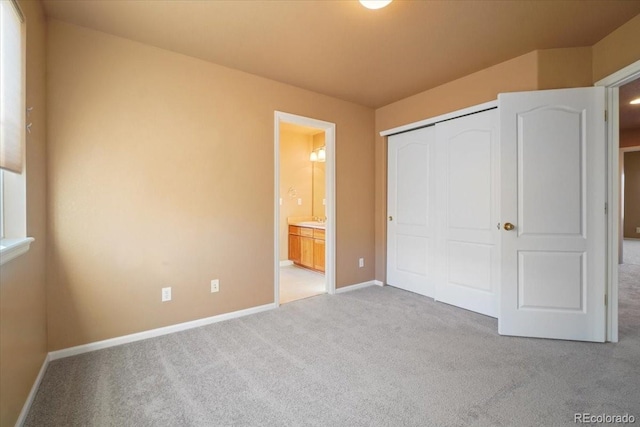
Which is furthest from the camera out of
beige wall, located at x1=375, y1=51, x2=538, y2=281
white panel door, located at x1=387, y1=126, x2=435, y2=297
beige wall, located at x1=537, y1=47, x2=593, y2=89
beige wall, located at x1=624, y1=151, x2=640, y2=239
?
beige wall, located at x1=624, y1=151, x2=640, y2=239

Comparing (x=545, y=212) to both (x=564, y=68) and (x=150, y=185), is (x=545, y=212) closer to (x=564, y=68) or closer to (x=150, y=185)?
(x=564, y=68)

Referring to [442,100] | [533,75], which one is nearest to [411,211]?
[442,100]

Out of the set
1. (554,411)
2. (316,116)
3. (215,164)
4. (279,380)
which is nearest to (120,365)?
(279,380)

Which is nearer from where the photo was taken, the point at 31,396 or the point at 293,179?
the point at 31,396

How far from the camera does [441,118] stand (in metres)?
3.39

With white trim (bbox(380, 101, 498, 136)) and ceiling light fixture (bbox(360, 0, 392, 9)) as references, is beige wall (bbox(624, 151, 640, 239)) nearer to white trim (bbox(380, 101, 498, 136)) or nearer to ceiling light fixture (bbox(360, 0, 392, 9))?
white trim (bbox(380, 101, 498, 136))

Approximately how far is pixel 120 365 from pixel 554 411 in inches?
108

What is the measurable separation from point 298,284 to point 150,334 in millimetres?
2076

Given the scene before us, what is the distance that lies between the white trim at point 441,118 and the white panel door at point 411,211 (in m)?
0.07

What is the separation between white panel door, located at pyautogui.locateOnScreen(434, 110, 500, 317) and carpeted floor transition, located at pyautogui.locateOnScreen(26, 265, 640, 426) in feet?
1.61

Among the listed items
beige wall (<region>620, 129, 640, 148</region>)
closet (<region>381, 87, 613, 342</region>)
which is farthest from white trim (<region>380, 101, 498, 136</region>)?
beige wall (<region>620, 129, 640, 148</region>)

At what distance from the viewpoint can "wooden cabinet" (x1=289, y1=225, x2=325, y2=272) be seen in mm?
4754

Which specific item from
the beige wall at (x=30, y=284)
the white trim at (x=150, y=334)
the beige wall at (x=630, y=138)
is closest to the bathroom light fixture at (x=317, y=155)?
the white trim at (x=150, y=334)

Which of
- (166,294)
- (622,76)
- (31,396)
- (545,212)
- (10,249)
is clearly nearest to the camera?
(10,249)
